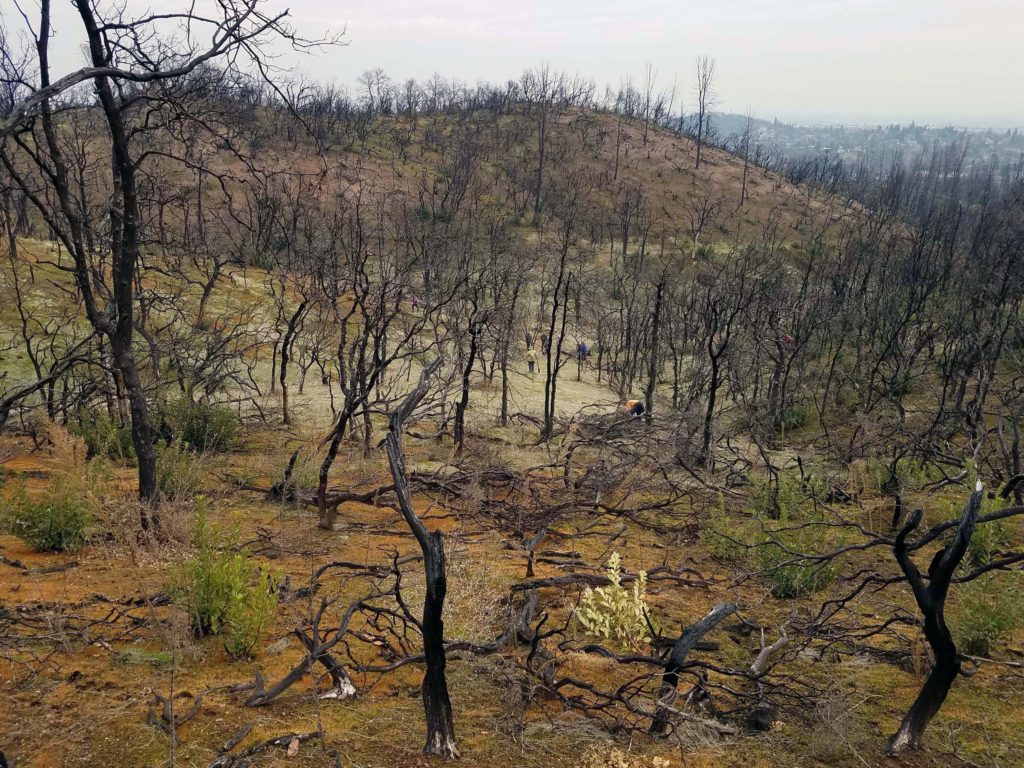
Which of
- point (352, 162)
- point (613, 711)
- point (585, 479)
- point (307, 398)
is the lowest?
point (307, 398)

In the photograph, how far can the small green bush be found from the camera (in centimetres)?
605

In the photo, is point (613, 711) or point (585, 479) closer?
point (613, 711)

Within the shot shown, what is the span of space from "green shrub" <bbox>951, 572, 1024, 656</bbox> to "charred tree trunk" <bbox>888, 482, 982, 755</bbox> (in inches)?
56.9

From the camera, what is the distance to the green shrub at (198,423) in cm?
1016

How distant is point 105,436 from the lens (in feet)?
30.6

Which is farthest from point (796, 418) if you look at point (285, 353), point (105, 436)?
point (105, 436)

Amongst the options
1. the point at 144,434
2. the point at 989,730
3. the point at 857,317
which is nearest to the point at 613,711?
the point at 989,730

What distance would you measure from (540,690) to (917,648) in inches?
105

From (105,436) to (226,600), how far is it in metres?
6.09

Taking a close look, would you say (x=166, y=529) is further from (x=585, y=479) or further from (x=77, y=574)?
(x=585, y=479)

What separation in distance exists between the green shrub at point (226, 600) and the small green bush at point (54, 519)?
214cm

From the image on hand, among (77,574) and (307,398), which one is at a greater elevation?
(77,574)

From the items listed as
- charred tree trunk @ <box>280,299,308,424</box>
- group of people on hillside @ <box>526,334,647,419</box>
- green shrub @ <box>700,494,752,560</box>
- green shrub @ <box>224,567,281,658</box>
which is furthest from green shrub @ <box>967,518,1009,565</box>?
charred tree trunk @ <box>280,299,308,424</box>

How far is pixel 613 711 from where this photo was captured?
4.01 metres
